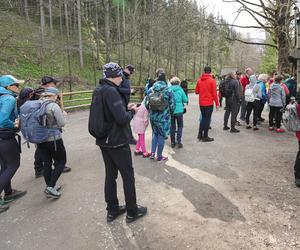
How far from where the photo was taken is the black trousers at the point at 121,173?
3.52m

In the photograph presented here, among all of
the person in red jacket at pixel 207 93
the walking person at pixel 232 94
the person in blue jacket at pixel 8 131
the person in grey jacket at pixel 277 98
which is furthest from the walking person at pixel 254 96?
the person in blue jacket at pixel 8 131

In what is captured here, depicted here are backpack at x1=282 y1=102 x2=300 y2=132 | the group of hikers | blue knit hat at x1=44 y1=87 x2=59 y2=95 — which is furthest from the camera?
backpack at x1=282 y1=102 x2=300 y2=132

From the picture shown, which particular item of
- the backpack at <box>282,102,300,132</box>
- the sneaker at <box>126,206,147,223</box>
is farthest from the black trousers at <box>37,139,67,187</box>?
the backpack at <box>282,102,300,132</box>

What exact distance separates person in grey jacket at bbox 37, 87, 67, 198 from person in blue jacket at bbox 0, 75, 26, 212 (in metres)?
0.39

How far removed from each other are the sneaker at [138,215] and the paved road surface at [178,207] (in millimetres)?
80

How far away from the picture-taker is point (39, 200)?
4.50 metres

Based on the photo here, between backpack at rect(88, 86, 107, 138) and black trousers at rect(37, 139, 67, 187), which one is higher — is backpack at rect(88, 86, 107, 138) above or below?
above

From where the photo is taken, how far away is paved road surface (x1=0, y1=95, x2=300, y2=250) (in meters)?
3.31

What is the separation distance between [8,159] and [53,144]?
2.22 ft

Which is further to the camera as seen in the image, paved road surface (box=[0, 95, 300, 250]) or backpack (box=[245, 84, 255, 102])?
backpack (box=[245, 84, 255, 102])

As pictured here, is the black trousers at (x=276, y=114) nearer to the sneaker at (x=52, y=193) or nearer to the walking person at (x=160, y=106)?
the walking person at (x=160, y=106)

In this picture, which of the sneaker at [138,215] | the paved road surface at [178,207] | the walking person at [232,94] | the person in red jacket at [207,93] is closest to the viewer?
the paved road surface at [178,207]

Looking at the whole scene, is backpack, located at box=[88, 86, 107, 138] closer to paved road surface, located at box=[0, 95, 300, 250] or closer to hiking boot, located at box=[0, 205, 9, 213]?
paved road surface, located at box=[0, 95, 300, 250]

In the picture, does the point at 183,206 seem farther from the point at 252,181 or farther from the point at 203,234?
the point at 252,181
